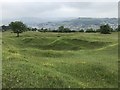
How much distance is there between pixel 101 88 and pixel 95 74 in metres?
4.26

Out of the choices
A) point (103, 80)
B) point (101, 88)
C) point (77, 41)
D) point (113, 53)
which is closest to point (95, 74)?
point (103, 80)

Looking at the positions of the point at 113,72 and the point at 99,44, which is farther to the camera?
the point at 99,44

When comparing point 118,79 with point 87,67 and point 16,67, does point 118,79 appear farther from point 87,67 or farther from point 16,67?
point 16,67

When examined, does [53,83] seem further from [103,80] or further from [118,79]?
[118,79]

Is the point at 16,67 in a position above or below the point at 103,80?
above

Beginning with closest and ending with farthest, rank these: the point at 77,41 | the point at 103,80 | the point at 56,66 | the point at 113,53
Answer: the point at 103,80 → the point at 56,66 → the point at 113,53 → the point at 77,41

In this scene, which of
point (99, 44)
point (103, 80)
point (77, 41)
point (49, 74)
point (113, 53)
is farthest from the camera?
point (77, 41)

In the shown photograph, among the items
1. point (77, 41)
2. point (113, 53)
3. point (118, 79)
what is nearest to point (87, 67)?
point (118, 79)

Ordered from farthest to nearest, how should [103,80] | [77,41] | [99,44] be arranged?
[77,41] → [99,44] → [103,80]

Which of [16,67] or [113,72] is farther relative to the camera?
[113,72]

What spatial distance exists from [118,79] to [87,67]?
3923 millimetres

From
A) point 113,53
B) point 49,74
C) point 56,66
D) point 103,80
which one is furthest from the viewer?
point 113,53

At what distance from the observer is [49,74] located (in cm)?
2556

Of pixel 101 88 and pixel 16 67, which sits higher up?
pixel 16 67
